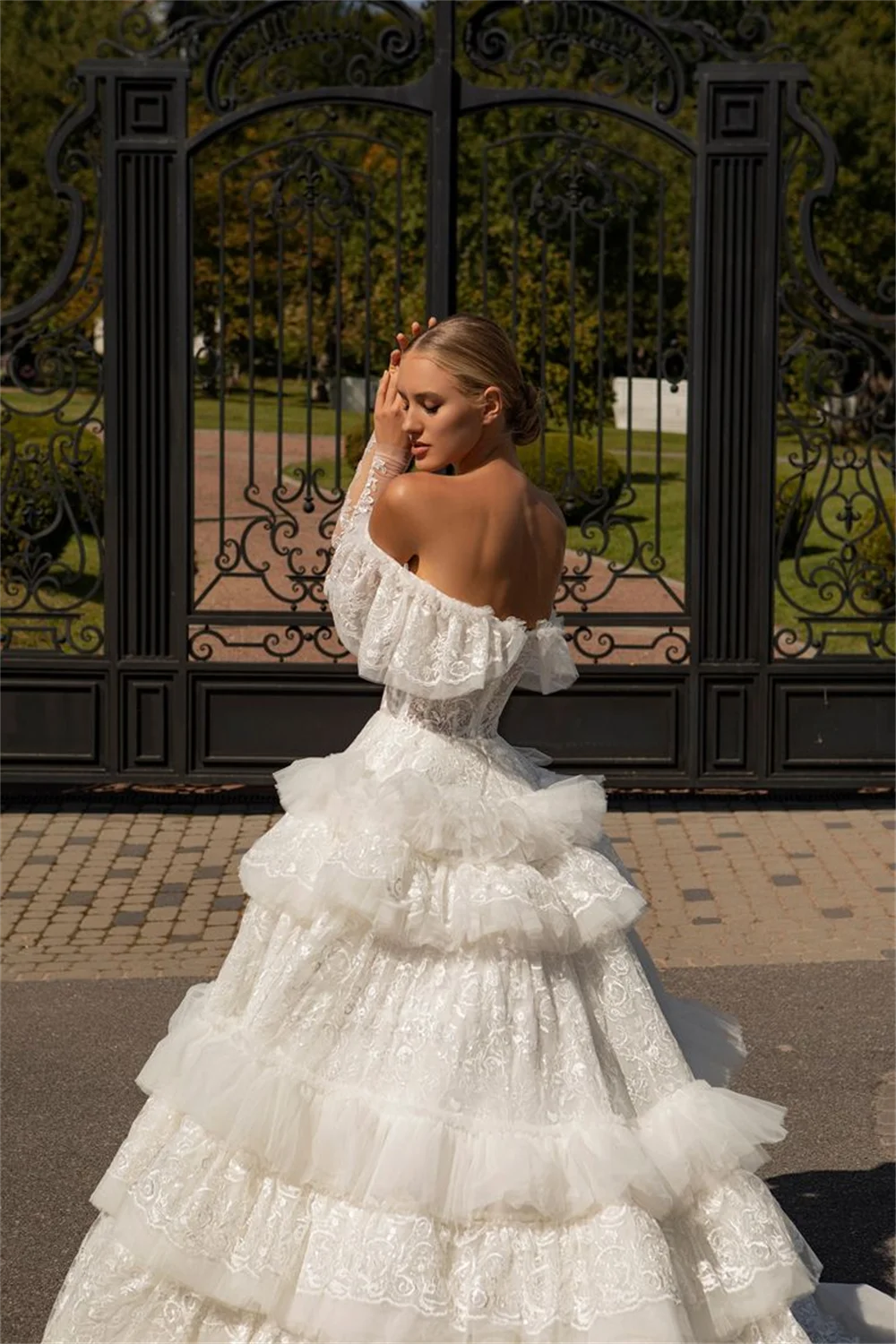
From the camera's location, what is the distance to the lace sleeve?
12.3ft

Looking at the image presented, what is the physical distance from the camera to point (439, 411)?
12.1 ft

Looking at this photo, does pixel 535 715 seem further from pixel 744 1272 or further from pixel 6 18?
pixel 6 18

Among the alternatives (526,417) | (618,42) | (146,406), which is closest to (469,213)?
(618,42)

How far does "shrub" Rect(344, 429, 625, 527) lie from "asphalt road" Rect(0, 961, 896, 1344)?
114 inches

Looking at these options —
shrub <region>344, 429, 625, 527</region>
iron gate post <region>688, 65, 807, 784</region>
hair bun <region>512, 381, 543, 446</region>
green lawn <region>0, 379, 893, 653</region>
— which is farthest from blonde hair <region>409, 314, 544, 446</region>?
green lawn <region>0, 379, 893, 653</region>

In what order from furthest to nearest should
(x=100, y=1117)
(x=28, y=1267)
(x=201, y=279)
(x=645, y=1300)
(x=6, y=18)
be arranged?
(x=6, y=18) → (x=201, y=279) → (x=100, y=1117) → (x=28, y=1267) → (x=645, y=1300)

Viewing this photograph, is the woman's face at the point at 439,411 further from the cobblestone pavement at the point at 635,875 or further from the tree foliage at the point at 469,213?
the tree foliage at the point at 469,213

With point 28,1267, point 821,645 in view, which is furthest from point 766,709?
point 28,1267

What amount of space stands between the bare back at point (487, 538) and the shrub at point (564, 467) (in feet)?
15.3

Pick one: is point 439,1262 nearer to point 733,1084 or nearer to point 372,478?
point 372,478

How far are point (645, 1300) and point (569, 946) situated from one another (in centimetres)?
62

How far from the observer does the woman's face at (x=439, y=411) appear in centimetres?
367

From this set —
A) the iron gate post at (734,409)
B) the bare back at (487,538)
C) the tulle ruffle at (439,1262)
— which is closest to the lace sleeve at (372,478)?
the bare back at (487,538)

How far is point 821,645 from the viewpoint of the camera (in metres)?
8.88
